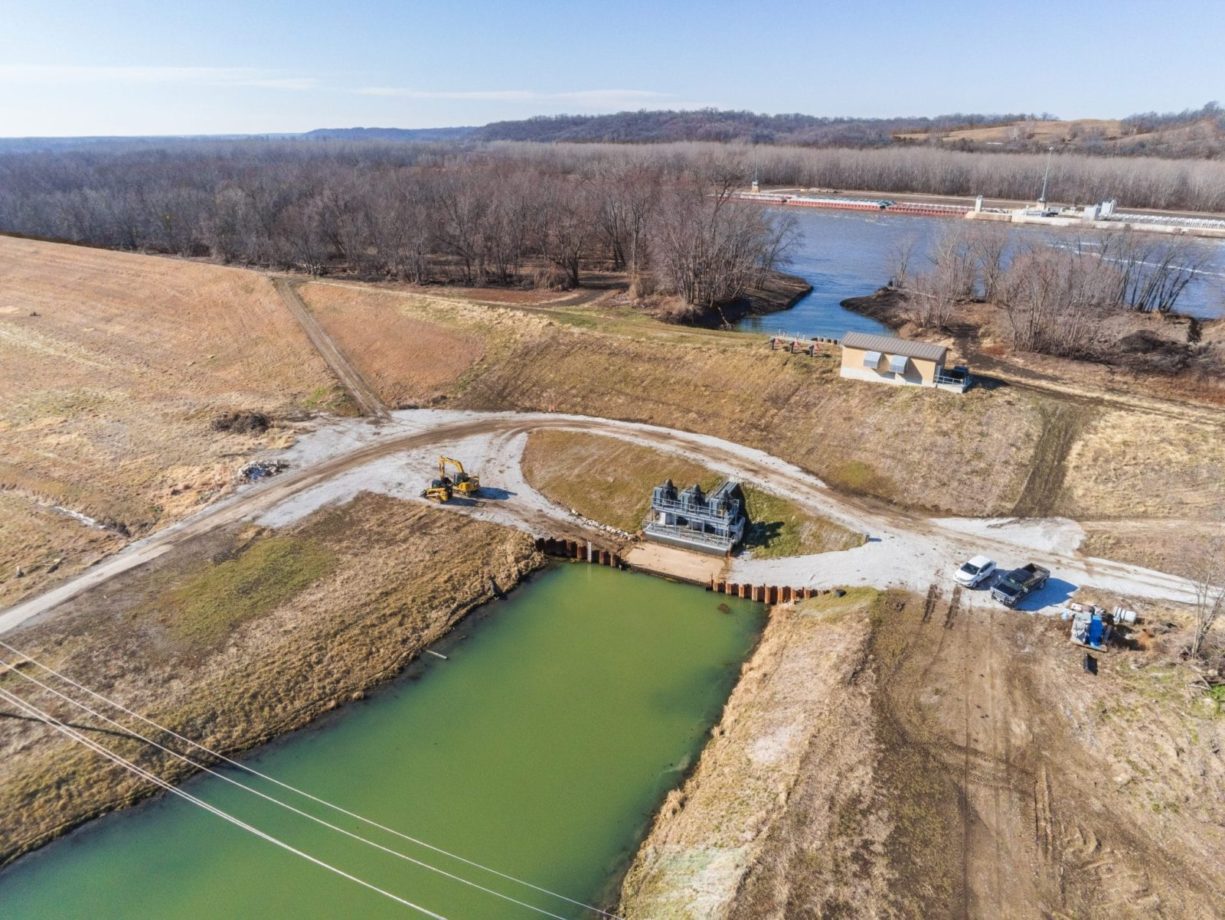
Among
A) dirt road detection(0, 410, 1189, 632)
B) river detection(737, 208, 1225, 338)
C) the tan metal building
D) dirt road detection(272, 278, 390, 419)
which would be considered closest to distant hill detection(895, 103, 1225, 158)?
river detection(737, 208, 1225, 338)

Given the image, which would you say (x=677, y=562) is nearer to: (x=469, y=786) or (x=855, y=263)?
(x=469, y=786)

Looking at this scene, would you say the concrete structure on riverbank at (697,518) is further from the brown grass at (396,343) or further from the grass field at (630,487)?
the brown grass at (396,343)

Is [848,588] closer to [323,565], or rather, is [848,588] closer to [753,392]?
[753,392]

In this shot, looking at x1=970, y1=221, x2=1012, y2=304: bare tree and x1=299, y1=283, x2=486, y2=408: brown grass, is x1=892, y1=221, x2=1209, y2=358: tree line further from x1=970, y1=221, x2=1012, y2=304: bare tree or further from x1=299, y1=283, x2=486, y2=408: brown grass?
x1=299, y1=283, x2=486, y2=408: brown grass

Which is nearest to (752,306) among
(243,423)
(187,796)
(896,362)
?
(896,362)

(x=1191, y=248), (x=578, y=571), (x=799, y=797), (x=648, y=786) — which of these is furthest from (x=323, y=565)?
(x=1191, y=248)
